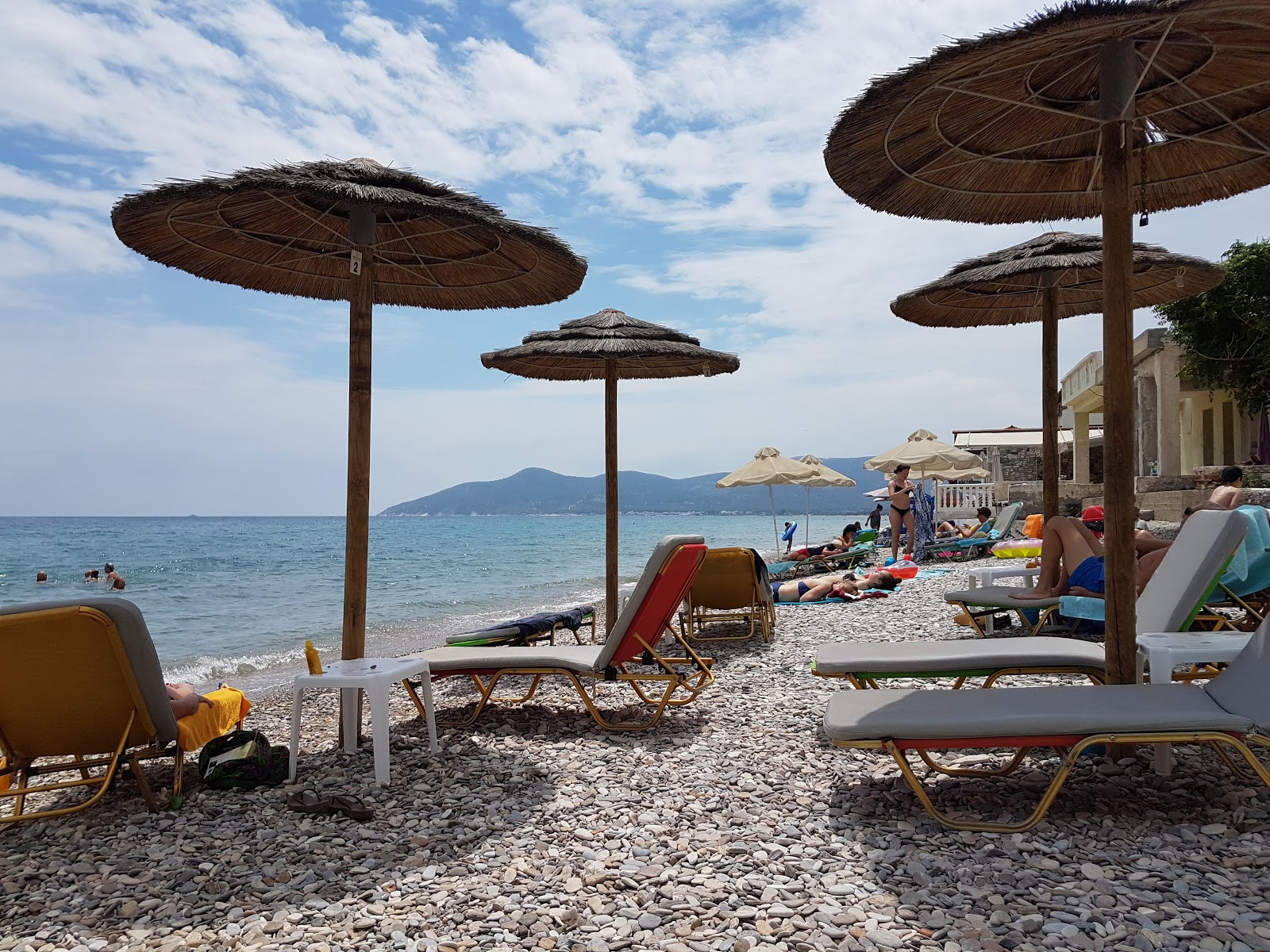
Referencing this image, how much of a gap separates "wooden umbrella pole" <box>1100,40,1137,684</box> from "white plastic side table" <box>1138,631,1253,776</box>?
12 cm

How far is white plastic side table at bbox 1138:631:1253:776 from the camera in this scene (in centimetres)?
354

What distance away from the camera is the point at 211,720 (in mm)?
4176

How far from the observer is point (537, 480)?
157750 millimetres

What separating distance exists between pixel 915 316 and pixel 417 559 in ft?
115

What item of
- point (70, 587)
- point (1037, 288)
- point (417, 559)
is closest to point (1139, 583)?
point (1037, 288)

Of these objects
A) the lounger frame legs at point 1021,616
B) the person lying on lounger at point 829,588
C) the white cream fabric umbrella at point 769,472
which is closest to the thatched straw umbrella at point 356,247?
the lounger frame legs at point 1021,616

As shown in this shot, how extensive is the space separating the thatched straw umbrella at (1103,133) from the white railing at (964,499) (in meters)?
17.1

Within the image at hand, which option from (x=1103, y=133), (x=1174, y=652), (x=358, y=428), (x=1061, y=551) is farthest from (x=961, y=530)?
(x=358, y=428)

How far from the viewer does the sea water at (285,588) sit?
13578 mm

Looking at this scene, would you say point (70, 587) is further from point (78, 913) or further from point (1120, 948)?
point (1120, 948)

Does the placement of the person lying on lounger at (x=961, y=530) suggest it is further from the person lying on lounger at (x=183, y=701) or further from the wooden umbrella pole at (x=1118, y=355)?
the person lying on lounger at (x=183, y=701)

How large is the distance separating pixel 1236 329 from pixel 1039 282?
1365 cm

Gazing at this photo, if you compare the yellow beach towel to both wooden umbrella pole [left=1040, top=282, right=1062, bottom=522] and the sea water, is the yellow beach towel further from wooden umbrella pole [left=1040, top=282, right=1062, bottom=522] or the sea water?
wooden umbrella pole [left=1040, top=282, right=1062, bottom=522]

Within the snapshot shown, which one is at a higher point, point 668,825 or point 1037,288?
point 1037,288
